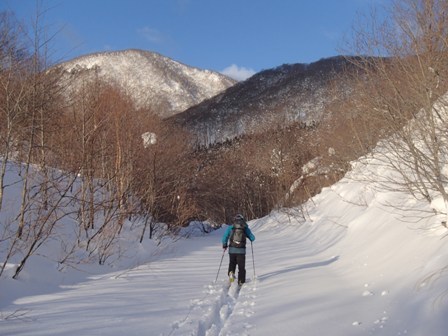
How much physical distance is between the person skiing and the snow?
0.36 m

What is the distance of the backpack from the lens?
31.6ft

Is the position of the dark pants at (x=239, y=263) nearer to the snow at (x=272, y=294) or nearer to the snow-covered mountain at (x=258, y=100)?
the snow at (x=272, y=294)

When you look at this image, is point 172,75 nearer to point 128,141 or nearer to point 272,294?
point 128,141

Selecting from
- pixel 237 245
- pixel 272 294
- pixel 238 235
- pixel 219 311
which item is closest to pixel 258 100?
pixel 238 235

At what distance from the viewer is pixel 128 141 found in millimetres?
13695

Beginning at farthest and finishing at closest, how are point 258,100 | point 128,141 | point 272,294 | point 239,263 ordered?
point 258,100 < point 128,141 < point 239,263 < point 272,294

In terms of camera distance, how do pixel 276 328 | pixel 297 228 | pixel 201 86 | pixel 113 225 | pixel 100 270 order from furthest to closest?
pixel 201 86 < pixel 297 228 < pixel 113 225 < pixel 100 270 < pixel 276 328

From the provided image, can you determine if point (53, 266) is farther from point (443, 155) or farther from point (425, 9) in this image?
point (425, 9)

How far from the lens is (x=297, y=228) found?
73.7 ft

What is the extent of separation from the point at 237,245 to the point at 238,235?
237 millimetres

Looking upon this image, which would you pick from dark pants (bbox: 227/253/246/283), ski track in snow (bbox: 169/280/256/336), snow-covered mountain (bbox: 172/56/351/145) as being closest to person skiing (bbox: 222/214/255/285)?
dark pants (bbox: 227/253/246/283)

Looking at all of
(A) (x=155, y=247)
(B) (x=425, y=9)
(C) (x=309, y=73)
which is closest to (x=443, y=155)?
(B) (x=425, y=9)

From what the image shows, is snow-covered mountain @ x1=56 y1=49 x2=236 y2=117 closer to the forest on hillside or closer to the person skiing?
the forest on hillside

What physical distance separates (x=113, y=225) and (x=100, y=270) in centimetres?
149
